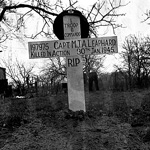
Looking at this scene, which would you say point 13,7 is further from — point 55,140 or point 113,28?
point 55,140

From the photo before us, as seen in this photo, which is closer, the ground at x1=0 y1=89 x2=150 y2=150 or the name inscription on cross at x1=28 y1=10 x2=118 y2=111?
the ground at x1=0 y1=89 x2=150 y2=150

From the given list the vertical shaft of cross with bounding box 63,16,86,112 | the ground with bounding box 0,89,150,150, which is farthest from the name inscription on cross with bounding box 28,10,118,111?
the ground with bounding box 0,89,150,150

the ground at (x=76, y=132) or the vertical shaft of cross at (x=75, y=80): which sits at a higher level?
the vertical shaft of cross at (x=75, y=80)

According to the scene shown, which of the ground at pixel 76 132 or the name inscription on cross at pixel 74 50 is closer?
the ground at pixel 76 132

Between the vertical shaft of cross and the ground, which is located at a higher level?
the vertical shaft of cross

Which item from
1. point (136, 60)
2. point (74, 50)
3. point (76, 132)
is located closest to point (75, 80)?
point (74, 50)

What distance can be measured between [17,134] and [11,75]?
72.6 feet

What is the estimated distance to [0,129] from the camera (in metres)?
2.84

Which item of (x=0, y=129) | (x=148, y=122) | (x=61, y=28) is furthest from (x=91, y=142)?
(x=61, y=28)

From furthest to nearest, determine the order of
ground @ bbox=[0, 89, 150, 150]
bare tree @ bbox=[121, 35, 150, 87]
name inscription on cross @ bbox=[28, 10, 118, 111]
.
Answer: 1. bare tree @ bbox=[121, 35, 150, 87]
2. name inscription on cross @ bbox=[28, 10, 118, 111]
3. ground @ bbox=[0, 89, 150, 150]

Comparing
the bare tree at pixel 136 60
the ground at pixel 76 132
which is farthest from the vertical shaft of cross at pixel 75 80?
the bare tree at pixel 136 60

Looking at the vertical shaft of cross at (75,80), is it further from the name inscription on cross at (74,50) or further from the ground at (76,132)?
the ground at (76,132)

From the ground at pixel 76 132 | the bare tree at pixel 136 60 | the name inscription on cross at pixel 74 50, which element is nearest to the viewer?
the ground at pixel 76 132

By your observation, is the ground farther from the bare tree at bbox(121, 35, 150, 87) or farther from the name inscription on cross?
the bare tree at bbox(121, 35, 150, 87)
